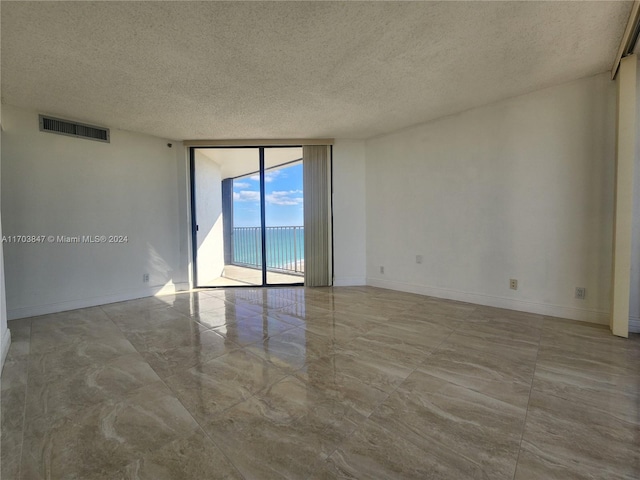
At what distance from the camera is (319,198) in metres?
4.34

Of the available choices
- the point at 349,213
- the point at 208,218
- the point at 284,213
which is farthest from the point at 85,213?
the point at 349,213

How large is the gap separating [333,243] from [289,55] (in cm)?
281

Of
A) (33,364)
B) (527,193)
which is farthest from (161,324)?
(527,193)

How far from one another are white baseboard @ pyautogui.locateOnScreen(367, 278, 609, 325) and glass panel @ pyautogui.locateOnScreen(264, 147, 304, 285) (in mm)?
2124

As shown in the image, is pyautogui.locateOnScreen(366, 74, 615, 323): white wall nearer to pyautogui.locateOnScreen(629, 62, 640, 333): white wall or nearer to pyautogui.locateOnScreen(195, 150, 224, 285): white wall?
pyautogui.locateOnScreen(629, 62, 640, 333): white wall

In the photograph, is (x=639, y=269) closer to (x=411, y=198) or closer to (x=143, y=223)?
(x=411, y=198)

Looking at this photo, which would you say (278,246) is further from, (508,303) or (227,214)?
(508,303)

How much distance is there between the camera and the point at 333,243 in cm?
439

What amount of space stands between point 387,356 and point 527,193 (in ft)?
8.05

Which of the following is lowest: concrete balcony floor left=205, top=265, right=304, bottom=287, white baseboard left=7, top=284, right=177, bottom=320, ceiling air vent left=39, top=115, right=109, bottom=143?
concrete balcony floor left=205, top=265, right=304, bottom=287

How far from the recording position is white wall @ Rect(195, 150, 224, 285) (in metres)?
4.67

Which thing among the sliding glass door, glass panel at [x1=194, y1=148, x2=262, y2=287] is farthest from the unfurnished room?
glass panel at [x1=194, y1=148, x2=262, y2=287]

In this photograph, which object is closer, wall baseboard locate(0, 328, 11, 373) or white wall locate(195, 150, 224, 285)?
wall baseboard locate(0, 328, 11, 373)

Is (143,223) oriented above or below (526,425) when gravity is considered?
above
